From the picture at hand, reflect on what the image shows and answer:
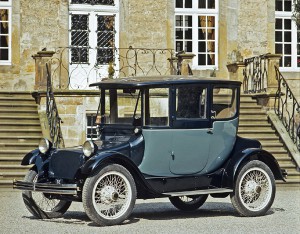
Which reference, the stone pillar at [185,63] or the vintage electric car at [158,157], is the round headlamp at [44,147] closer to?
the vintage electric car at [158,157]

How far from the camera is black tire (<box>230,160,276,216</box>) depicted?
465 inches

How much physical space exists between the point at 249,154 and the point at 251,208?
27.9 inches

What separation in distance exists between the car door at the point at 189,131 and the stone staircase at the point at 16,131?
6167mm

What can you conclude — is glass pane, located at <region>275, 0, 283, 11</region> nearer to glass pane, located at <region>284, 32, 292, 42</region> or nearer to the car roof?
glass pane, located at <region>284, 32, 292, 42</region>

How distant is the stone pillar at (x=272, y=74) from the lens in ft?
69.4

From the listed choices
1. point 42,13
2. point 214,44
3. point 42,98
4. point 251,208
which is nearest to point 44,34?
point 42,13

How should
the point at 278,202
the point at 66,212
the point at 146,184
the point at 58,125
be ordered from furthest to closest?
the point at 58,125, the point at 278,202, the point at 66,212, the point at 146,184

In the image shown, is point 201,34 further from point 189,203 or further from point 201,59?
point 189,203

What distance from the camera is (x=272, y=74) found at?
21172 mm

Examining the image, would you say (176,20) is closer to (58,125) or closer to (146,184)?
(58,125)

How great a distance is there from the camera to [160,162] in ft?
38.0

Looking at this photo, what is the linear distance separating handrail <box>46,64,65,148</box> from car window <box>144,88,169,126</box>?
7.26 metres

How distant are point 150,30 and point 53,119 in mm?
4907

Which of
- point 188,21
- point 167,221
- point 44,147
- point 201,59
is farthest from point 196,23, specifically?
point 167,221
